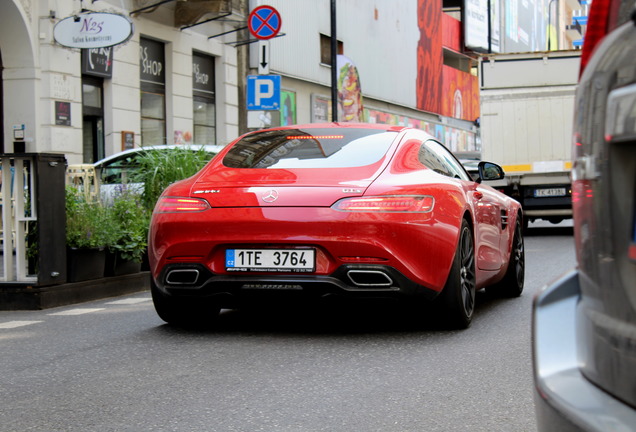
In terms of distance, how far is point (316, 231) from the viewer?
18.1 feet

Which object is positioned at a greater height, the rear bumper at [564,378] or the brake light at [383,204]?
the brake light at [383,204]

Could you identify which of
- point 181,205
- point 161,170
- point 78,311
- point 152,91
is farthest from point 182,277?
point 152,91

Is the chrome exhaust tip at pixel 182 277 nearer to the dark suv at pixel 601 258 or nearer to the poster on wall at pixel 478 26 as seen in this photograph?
the dark suv at pixel 601 258

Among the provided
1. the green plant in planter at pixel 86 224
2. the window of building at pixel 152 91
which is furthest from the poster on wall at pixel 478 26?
the green plant in planter at pixel 86 224

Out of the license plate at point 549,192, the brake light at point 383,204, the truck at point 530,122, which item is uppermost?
the truck at point 530,122

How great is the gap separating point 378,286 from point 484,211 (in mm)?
1655

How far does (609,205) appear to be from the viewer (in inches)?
71.0

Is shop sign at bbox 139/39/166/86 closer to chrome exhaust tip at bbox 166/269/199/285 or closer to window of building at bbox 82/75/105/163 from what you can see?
window of building at bbox 82/75/105/163


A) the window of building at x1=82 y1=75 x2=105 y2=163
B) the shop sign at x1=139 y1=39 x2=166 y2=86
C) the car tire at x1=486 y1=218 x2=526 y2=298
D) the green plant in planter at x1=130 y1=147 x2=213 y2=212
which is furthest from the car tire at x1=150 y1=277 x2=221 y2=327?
the shop sign at x1=139 y1=39 x2=166 y2=86

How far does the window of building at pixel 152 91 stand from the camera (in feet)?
69.7

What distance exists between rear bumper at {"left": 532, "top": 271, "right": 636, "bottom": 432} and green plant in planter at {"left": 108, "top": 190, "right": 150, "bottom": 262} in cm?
719

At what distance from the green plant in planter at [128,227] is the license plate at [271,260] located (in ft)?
11.4

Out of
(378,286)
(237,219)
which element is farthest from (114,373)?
(378,286)

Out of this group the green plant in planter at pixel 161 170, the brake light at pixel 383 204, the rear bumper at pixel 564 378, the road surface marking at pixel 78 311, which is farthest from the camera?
the green plant in planter at pixel 161 170
